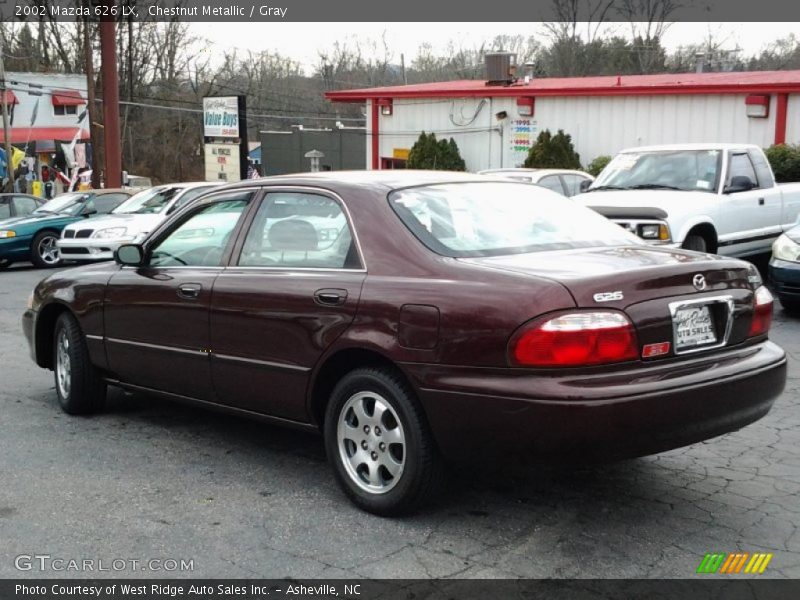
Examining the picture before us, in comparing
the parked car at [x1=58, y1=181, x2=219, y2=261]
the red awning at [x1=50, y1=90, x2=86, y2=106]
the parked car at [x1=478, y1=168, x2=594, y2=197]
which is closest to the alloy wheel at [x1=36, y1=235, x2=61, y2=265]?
the parked car at [x1=58, y1=181, x2=219, y2=261]

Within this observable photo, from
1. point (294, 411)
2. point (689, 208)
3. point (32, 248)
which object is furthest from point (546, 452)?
point (32, 248)

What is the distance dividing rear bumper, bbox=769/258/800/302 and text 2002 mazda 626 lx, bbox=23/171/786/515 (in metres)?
5.15

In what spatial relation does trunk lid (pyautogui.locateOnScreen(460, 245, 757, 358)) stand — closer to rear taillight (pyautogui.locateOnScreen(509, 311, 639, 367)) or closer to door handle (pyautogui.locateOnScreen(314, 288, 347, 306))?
rear taillight (pyautogui.locateOnScreen(509, 311, 639, 367))

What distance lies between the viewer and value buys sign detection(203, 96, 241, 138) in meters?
23.6

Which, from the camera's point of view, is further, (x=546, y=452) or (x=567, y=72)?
(x=567, y=72)

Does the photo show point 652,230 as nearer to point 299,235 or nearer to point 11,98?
point 299,235

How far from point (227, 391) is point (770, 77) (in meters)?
18.4

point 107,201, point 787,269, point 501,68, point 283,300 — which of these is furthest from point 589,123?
point 283,300

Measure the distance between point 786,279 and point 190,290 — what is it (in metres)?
6.60

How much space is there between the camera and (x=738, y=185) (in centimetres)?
1120

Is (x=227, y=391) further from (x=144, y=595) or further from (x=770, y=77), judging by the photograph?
(x=770, y=77)

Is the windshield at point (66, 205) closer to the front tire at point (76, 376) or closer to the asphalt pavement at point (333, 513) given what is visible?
the front tire at point (76, 376)

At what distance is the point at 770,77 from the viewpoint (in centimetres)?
2050

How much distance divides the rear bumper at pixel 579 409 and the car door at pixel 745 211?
7.26 meters
